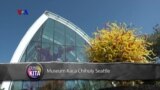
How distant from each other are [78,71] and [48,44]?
19.8 meters

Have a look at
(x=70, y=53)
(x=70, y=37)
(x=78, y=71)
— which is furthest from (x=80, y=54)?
(x=78, y=71)

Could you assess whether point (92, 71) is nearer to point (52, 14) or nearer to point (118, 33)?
point (118, 33)

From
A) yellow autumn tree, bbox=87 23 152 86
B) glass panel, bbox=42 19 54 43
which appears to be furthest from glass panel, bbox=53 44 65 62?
yellow autumn tree, bbox=87 23 152 86

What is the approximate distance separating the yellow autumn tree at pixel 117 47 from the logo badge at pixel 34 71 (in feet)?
20.4

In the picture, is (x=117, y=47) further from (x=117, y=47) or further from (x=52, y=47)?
(x=52, y=47)

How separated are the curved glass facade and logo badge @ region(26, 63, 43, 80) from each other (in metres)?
11.6

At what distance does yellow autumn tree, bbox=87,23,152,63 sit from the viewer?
25.1 m

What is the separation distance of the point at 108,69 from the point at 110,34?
590 centimetres

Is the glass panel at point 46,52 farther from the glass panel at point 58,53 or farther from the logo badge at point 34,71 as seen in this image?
the logo badge at point 34,71

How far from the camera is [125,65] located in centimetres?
2056

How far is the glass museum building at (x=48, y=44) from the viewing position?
35.1m

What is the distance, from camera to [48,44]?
39.8 metres

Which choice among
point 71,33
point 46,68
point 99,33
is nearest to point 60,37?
point 71,33

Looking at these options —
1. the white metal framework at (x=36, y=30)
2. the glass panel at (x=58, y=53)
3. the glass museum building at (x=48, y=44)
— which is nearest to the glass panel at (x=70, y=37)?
the glass museum building at (x=48, y=44)
